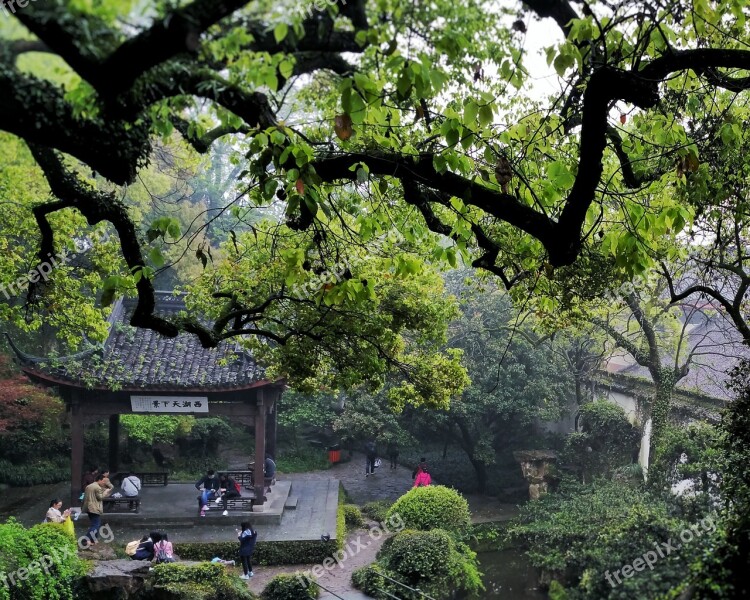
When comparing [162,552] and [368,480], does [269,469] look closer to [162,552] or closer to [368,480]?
[368,480]

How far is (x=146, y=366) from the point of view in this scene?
42.5 feet

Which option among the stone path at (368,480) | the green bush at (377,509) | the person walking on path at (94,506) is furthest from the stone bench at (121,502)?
the stone path at (368,480)

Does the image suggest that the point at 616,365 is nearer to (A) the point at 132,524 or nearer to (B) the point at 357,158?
(A) the point at 132,524

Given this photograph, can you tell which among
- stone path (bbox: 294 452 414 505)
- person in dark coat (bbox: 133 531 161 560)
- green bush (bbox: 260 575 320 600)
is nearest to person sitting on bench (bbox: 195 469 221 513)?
person in dark coat (bbox: 133 531 161 560)

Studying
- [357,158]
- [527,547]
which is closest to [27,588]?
[357,158]

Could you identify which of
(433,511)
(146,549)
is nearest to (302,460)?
(433,511)

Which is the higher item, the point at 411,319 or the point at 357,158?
the point at 357,158

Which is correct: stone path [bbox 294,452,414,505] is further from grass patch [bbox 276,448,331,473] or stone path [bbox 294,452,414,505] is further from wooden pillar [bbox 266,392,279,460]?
wooden pillar [bbox 266,392,279,460]

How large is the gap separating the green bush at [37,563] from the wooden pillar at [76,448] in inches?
158

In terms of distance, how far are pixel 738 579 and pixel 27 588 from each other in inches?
300

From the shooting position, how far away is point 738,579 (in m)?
3.27

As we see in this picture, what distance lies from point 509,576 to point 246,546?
5.04 meters

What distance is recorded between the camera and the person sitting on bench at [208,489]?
12.9m

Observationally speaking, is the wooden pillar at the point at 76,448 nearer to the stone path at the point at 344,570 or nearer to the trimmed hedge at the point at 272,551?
the trimmed hedge at the point at 272,551
